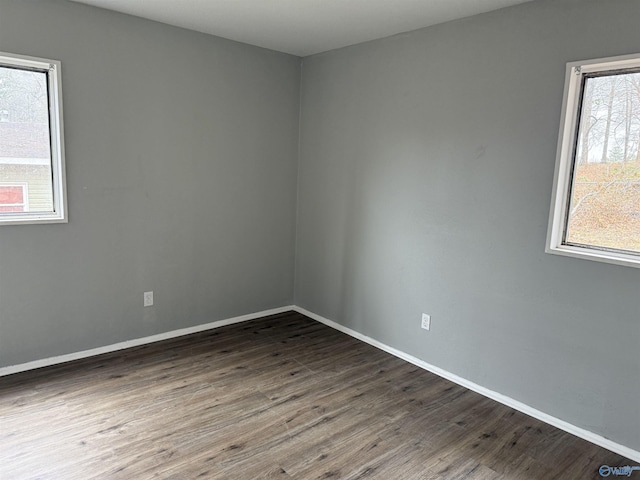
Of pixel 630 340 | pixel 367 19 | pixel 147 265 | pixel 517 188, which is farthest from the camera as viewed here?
pixel 147 265

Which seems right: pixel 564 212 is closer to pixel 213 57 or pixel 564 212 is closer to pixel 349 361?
pixel 349 361

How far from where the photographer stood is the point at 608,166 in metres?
2.39

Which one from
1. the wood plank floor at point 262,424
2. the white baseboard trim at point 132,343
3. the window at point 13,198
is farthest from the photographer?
the white baseboard trim at point 132,343

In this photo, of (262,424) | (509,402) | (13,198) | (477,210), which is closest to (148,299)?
(13,198)

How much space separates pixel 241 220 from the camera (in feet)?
13.0

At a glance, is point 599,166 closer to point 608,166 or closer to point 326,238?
point 608,166

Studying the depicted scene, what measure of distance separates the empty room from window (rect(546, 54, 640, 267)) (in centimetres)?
1

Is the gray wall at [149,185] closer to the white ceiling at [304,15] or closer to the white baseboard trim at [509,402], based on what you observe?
the white ceiling at [304,15]

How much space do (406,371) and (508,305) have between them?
2.97ft

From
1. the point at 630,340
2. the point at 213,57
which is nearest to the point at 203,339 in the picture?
the point at 213,57

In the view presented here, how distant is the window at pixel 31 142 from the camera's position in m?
2.80

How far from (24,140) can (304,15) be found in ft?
6.64

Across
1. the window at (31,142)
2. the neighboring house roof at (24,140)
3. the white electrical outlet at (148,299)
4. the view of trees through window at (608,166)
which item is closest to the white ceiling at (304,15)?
the window at (31,142)

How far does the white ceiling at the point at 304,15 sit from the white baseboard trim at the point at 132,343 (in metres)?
2.42
